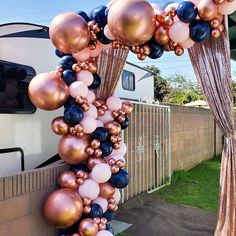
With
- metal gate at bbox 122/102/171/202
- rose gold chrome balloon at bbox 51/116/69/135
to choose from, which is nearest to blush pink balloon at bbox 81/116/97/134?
rose gold chrome balloon at bbox 51/116/69/135

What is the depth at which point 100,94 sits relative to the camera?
3561 mm

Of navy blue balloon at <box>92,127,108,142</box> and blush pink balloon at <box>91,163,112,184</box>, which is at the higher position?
navy blue balloon at <box>92,127,108,142</box>

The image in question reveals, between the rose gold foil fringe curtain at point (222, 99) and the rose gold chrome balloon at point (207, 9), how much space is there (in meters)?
0.37

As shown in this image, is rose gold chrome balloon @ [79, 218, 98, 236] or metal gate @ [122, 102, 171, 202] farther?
metal gate @ [122, 102, 171, 202]

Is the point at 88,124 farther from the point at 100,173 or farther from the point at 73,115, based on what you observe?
the point at 100,173

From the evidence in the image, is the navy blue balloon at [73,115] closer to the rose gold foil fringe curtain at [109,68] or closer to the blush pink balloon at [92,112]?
the blush pink balloon at [92,112]

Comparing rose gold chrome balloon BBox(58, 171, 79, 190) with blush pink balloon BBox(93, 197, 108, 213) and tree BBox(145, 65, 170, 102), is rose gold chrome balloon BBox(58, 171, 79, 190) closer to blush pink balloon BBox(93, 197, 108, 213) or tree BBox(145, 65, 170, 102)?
blush pink balloon BBox(93, 197, 108, 213)

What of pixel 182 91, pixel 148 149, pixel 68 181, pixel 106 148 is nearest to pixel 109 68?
pixel 106 148

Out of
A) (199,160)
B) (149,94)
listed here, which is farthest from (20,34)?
(199,160)

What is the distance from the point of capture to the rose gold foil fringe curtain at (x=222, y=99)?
3.16m

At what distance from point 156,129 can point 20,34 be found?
3.13m

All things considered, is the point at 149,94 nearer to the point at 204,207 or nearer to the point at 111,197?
the point at 204,207

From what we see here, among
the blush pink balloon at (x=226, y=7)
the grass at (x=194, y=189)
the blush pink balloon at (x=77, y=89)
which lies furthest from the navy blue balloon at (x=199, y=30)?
the grass at (x=194, y=189)

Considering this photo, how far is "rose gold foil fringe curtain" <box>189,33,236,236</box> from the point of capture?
124 inches
